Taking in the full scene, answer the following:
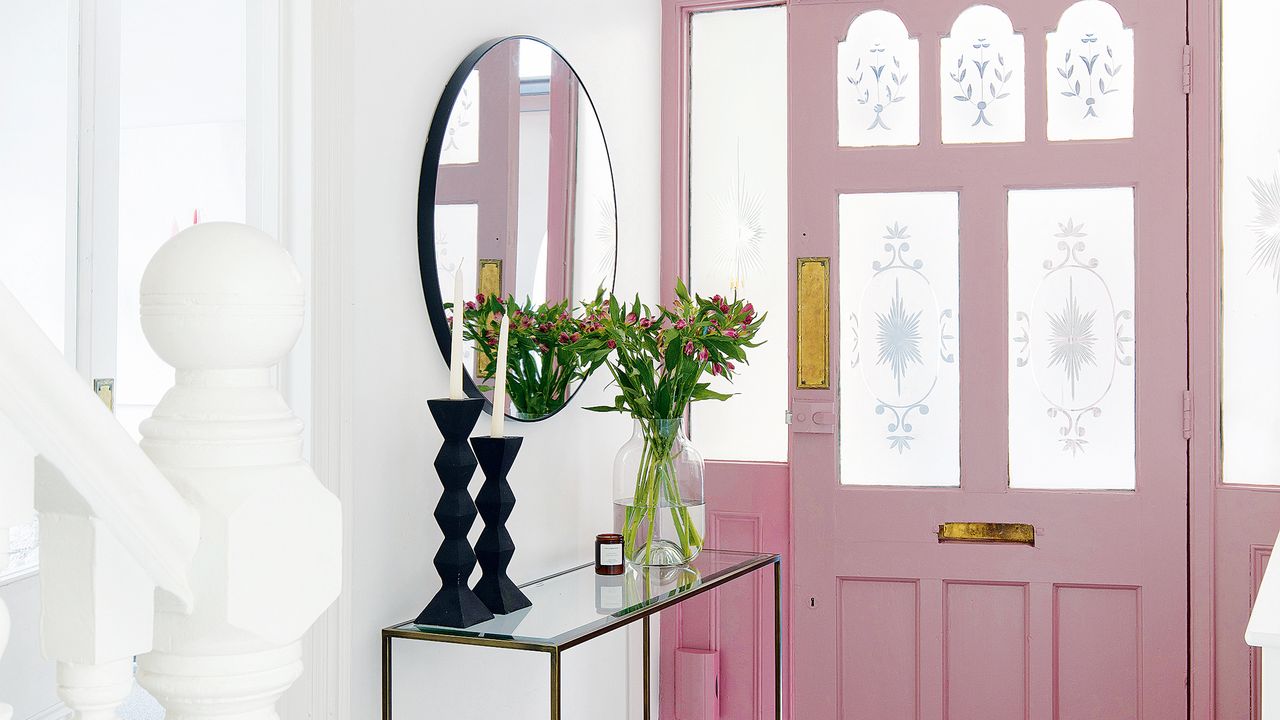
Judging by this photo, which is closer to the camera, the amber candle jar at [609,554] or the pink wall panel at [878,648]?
the amber candle jar at [609,554]

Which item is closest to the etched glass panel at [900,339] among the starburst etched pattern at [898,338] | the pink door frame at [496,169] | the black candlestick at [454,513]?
the starburst etched pattern at [898,338]

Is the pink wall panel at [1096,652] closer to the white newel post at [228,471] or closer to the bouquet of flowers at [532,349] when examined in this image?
the bouquet of flowers at [532,349]

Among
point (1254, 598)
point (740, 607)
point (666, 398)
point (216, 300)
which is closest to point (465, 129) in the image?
point (666, 398)

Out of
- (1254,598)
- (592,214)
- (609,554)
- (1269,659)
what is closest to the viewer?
(1269,659)

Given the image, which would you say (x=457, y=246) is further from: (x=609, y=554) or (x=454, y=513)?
(x=609, y=554)

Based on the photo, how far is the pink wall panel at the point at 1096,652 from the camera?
9.21 ft

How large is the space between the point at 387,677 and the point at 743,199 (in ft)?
6.04

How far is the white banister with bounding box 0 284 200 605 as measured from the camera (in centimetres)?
44

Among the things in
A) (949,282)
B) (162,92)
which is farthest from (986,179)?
(162,92)

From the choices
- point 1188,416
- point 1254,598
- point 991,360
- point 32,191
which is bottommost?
point 1254,598

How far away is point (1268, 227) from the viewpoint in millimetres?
2732

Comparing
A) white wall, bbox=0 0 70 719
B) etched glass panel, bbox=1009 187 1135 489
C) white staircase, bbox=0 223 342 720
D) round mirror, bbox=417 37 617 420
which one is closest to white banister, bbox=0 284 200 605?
white staircase, bbox=0 223 342 720

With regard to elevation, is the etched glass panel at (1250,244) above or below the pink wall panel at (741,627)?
above

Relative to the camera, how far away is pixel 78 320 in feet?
5.39
